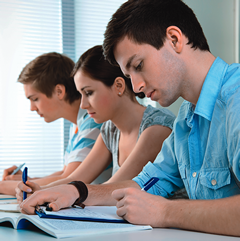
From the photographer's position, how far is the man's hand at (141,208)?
0.69 meters

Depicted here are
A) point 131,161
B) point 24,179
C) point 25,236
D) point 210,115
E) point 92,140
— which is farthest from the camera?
point 92,140

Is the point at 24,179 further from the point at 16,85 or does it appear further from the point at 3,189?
the point at 16,85

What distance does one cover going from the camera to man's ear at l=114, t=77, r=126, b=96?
1.50m

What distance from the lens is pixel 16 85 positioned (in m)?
2.61

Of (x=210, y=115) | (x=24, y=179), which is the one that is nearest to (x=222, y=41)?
→ (x=210, y=115)

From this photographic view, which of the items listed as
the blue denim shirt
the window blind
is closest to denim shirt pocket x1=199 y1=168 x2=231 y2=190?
the blue denim shirt

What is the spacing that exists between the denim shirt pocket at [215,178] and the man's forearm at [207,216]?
0.45ft

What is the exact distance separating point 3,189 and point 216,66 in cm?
126

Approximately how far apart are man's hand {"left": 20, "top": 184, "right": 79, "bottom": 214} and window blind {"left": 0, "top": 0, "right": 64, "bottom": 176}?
1.77 m

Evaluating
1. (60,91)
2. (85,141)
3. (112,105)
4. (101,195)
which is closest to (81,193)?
(101,195)

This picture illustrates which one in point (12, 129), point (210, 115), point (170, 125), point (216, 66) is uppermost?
point (216, 66)

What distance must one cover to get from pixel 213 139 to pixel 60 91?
4.72ft

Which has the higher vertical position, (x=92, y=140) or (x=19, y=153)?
(x=92, y=140)

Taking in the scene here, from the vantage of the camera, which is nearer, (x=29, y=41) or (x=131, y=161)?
(x=131, y=161)
